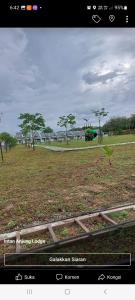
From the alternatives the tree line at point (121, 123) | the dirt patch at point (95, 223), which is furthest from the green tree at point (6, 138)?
the dirt patch at point (95, 223)

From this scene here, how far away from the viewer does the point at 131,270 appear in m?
0.99

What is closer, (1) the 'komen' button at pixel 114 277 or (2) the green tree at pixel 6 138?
(1) the 'komen' button at pixel 114 277

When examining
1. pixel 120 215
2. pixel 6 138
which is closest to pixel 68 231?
pixel 120 215

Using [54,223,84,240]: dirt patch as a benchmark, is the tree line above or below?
above

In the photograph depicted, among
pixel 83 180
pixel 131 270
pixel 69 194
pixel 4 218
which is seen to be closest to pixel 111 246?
pixel 131 270

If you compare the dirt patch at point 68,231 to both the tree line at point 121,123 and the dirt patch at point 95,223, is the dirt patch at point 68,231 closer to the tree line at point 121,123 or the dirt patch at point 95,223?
the dirt patch at point 95,223

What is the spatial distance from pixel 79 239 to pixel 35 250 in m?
0.40
